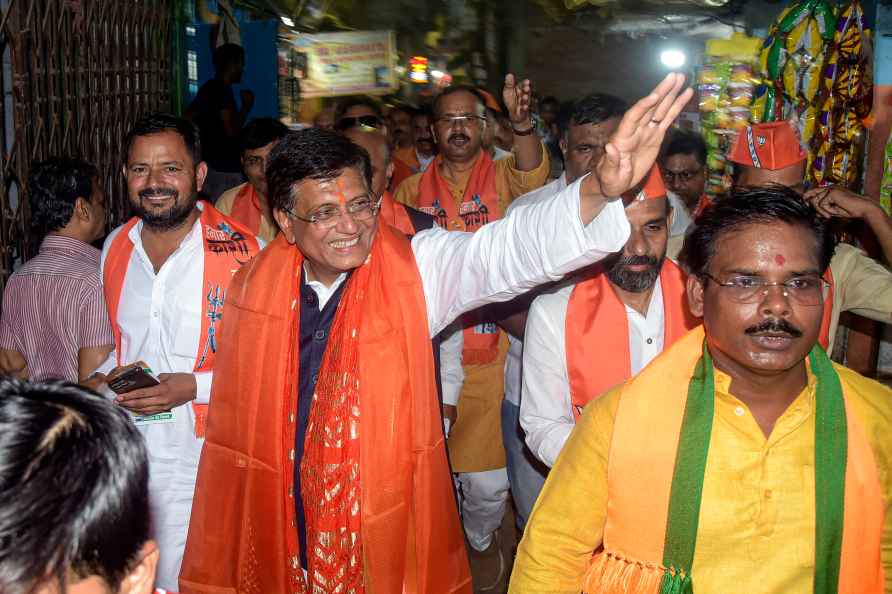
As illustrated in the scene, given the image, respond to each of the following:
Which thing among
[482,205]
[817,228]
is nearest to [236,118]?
[482,205]

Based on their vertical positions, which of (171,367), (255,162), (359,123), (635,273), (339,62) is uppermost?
(339,62)

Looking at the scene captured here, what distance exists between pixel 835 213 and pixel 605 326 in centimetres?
107

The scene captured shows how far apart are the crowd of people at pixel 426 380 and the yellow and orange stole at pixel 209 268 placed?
0.04ft

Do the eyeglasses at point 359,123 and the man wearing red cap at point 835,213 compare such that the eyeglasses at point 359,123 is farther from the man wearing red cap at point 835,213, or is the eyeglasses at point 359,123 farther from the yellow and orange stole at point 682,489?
the yellow and orange stole at point 682,489

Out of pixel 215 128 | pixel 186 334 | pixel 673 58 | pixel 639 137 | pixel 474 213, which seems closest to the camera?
pixel 639 137

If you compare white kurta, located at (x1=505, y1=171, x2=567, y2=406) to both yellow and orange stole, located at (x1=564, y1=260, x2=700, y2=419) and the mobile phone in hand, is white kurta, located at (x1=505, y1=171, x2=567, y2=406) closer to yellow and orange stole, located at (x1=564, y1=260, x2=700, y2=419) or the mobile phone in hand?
yellow and orange stole, located at (x1=564, y1=260, x2=700, y2=419)

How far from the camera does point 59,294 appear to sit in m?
3.70

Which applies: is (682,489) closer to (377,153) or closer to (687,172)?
(377,153)

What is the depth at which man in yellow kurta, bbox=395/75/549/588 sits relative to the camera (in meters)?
4.82

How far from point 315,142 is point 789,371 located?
1593 millimetres

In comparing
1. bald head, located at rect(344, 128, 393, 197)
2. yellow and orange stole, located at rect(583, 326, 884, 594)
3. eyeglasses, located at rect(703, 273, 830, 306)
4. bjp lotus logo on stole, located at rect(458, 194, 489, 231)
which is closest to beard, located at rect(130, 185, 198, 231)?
bald head, located at rect(344, 128, 393, 197)

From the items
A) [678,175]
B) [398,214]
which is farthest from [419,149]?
[398,214]

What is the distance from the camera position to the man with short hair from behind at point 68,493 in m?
1.14

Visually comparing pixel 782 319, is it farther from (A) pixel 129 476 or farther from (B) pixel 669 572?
(A) pixel 129 476
